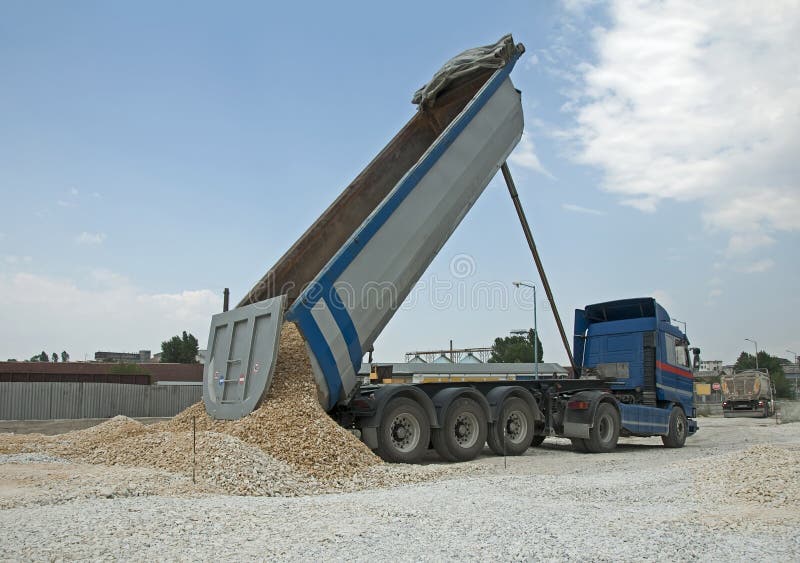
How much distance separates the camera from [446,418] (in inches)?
436

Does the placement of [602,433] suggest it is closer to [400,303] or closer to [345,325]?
[400,303]

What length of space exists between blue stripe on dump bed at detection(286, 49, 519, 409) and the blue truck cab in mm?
6967

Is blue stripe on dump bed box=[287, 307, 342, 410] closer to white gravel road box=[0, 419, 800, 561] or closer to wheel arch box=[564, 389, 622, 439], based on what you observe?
white gravel road box=[0, 419, 800, 561]

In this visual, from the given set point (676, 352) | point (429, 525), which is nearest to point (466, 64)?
point (676, 352)

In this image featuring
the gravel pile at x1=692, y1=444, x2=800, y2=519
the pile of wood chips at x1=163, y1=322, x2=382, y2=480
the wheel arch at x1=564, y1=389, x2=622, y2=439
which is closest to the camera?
the gravel pile at x1=692, y1=444, x2=800, y2=519

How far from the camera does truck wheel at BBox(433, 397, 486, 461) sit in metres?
11.0

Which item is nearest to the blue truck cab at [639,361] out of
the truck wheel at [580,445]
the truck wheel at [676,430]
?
the truck wheel at [676,430]

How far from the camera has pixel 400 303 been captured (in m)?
10.7

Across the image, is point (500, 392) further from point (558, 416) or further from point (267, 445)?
point (267, 445)

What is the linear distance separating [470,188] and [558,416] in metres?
5.12

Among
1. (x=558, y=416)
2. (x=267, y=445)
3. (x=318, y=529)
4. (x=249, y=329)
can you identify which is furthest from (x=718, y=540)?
(x=558, y=416)

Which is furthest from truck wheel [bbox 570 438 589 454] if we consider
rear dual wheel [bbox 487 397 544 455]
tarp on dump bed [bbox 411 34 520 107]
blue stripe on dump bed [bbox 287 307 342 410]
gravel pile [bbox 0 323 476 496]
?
tarp on dump bed [bbox 411 34 520 107]

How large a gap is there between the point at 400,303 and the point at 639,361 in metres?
7.04

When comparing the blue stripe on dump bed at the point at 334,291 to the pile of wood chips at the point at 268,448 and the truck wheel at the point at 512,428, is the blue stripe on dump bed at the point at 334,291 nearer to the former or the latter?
the pile of wood chips at the point at 268,448
